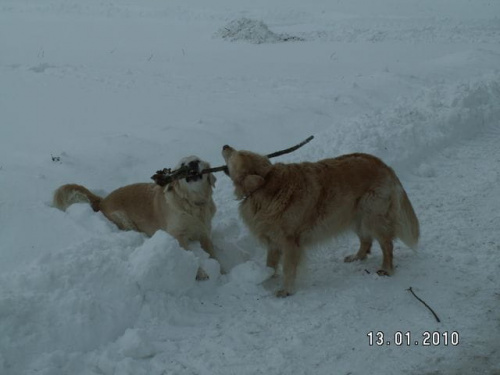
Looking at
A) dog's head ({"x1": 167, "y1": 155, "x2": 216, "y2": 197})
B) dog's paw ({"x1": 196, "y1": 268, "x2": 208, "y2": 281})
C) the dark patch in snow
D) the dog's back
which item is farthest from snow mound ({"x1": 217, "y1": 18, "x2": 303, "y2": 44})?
dog's paw ({"x1": 196, "y1": 268, "x2": 208, "y2": 281})

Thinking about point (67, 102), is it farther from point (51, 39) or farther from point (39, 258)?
point (51, 39)

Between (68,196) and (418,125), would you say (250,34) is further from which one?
(68,196)

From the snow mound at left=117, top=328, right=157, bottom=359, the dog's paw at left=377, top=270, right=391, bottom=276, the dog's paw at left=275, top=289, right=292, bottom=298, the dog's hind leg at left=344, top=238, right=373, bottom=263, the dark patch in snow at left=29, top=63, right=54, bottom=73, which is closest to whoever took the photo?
the snow mound at left=117, top=328, right=157, bottom=359

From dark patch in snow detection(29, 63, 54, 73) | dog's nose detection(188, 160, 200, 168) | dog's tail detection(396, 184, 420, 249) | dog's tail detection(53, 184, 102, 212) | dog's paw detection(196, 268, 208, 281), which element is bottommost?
dog's paw detection(196, 268, 208, 281)

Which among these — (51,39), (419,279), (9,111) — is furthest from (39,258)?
(51,39)

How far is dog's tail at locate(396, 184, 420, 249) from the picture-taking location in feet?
17.0

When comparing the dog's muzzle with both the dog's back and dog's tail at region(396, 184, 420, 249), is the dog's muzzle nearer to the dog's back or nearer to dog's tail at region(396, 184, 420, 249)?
the dog's back

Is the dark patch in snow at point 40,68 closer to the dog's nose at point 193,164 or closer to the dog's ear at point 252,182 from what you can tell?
the dog's nose at point 193,164

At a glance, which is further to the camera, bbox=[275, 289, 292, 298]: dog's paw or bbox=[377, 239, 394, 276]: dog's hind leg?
bbox=[377, 239, 394, 276]: dog's hind leg

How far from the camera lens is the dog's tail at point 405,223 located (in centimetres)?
517

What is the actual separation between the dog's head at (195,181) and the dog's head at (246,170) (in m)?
0.49

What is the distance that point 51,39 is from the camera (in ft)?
49.6

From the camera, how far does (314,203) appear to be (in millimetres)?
4941

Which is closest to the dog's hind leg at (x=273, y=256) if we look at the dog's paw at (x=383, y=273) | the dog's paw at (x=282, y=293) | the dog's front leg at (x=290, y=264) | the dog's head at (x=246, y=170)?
the dog's front leg at (x=290, y=264)
